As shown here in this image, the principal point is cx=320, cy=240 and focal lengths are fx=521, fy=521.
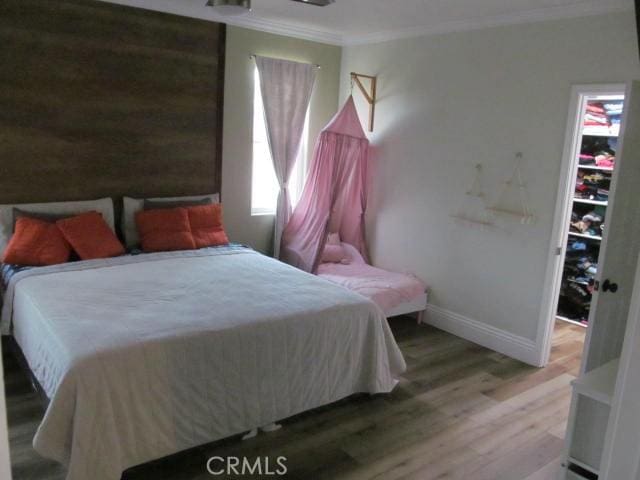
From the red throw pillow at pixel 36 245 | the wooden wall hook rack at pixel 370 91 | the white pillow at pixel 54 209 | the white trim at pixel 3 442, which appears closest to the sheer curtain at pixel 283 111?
the wooden wall hook rack at pixel 370 91

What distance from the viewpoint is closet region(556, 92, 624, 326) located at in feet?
15.2

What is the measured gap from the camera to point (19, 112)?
12.1 ft

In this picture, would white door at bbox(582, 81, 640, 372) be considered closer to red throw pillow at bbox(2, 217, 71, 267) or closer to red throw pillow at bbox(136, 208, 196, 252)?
red throw pillow at bbox(136, 208, 196, 252)

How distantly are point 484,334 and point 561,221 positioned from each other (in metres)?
1.09

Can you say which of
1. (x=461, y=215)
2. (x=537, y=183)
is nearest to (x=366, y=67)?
(x=461, y=215)

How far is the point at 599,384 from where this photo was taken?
7.45 ft

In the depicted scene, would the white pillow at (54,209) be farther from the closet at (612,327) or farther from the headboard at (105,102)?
the closet at (612,327)

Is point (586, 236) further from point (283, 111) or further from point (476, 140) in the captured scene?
point (283, 111)

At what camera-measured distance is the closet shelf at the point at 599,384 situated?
85.9 inches

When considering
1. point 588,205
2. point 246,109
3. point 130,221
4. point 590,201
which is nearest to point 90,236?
point 130,221

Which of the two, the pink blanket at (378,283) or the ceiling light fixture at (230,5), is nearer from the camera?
the ceiling light fixture at (230,5)

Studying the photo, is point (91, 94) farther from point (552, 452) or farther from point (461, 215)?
point (552, 452)

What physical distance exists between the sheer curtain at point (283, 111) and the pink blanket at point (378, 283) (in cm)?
72

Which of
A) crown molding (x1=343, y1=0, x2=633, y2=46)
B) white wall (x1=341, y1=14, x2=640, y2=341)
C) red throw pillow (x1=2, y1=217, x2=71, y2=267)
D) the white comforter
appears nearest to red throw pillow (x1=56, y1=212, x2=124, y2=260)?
red throw pillow (x1=2, y1=217, x2=71, y2=267)
